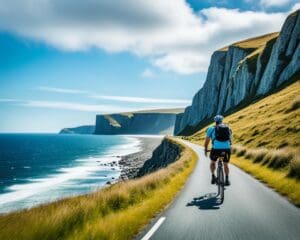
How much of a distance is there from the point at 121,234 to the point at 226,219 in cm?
297

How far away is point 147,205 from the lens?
10.6 m

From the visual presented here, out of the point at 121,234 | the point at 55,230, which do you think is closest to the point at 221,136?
the point at 121,234

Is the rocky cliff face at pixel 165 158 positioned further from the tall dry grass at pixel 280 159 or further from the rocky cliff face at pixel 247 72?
the rocky cliff face at pixel 247 72

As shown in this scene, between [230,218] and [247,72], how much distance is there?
106 meters

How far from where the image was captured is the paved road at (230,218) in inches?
290

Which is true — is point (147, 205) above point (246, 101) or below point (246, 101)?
below

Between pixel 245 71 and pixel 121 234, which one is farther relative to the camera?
pixel 245 71

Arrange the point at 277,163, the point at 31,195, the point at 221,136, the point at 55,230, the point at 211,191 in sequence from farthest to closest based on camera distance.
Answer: the point at 31,195 < the point at 277,163 < the point at 211,191 < the point at 221,136 < the point at 55,230

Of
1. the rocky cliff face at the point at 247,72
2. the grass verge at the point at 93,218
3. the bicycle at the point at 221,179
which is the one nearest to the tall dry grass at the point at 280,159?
the bicycle at the point at 221,179

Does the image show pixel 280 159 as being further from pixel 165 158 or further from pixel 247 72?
pixel 247 72

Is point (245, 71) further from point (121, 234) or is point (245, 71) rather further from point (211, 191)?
point (121, 234)

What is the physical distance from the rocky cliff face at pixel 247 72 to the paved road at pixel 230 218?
256 feet

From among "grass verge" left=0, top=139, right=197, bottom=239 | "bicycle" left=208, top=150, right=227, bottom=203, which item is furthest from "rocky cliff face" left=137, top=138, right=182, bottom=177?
"grass verge" left=0, top=139, right=197, bottom=239

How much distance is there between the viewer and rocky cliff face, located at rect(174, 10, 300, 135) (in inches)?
3482
